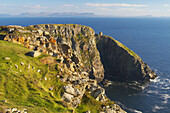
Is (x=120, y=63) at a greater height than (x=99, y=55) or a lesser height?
lesser

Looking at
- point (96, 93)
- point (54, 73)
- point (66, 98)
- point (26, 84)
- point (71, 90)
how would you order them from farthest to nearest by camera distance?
point (96, 93), point (54, 73), point (71, 90), point (66, 98), point (26, 84)

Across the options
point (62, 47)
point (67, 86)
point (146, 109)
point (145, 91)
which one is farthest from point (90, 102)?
point (145, 91)

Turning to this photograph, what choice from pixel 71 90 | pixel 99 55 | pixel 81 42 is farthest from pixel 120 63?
pixel 71 90

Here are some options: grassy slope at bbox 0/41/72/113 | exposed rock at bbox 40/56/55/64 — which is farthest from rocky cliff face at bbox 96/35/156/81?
grassy slope at bbox 0/41/72/113

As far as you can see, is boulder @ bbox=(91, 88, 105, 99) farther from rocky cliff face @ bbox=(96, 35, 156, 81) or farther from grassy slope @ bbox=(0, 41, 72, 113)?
rocky cliff face @ bbox=(96, 35, 156, 81)

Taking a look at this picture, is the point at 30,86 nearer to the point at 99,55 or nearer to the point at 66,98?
the point at 66,98

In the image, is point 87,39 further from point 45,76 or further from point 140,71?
point 45,76
